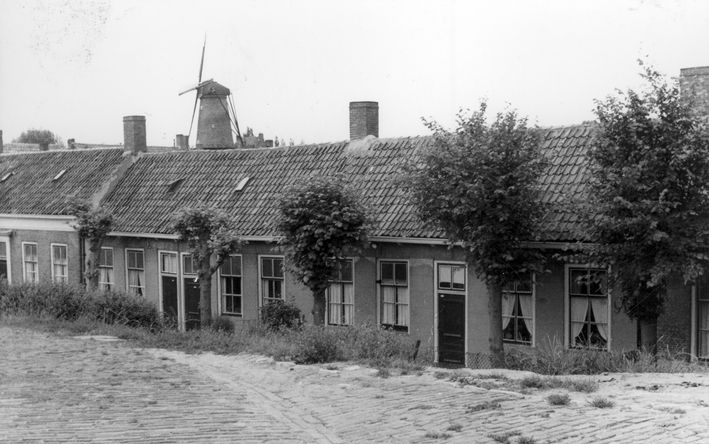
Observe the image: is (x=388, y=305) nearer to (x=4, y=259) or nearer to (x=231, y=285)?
(x=231, y=285)

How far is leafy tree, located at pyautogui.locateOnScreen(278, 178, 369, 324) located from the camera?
59.1 feet

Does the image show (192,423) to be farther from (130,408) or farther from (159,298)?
(159,298)

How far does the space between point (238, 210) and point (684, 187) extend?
42.2 ft

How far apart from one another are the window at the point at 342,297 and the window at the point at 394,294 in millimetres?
979

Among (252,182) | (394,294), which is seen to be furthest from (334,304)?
(252,182)

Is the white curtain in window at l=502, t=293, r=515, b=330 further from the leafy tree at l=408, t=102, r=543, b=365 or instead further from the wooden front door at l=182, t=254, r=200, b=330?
the wooden front door at l=182, t=254, r=200, b=330

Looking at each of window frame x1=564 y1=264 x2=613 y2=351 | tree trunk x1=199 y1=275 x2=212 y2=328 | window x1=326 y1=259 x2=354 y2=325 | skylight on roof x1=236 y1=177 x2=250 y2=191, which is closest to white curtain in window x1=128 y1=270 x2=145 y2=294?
skylight on roof x1=236 y1=177 x2=250 y2=191

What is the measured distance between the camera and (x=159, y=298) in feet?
81.3

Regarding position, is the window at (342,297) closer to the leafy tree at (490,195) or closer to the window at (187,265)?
the leafy tree at (490,195)

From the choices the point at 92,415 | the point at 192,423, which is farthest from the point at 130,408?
the point at 192,423

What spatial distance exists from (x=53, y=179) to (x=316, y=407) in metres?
22.6

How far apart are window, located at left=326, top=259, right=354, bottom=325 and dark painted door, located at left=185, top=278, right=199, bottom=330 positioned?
4999 mm

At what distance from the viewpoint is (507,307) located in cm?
1745

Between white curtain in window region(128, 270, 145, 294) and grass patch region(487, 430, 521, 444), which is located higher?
grass patch region(487, 430, 521, 444)
